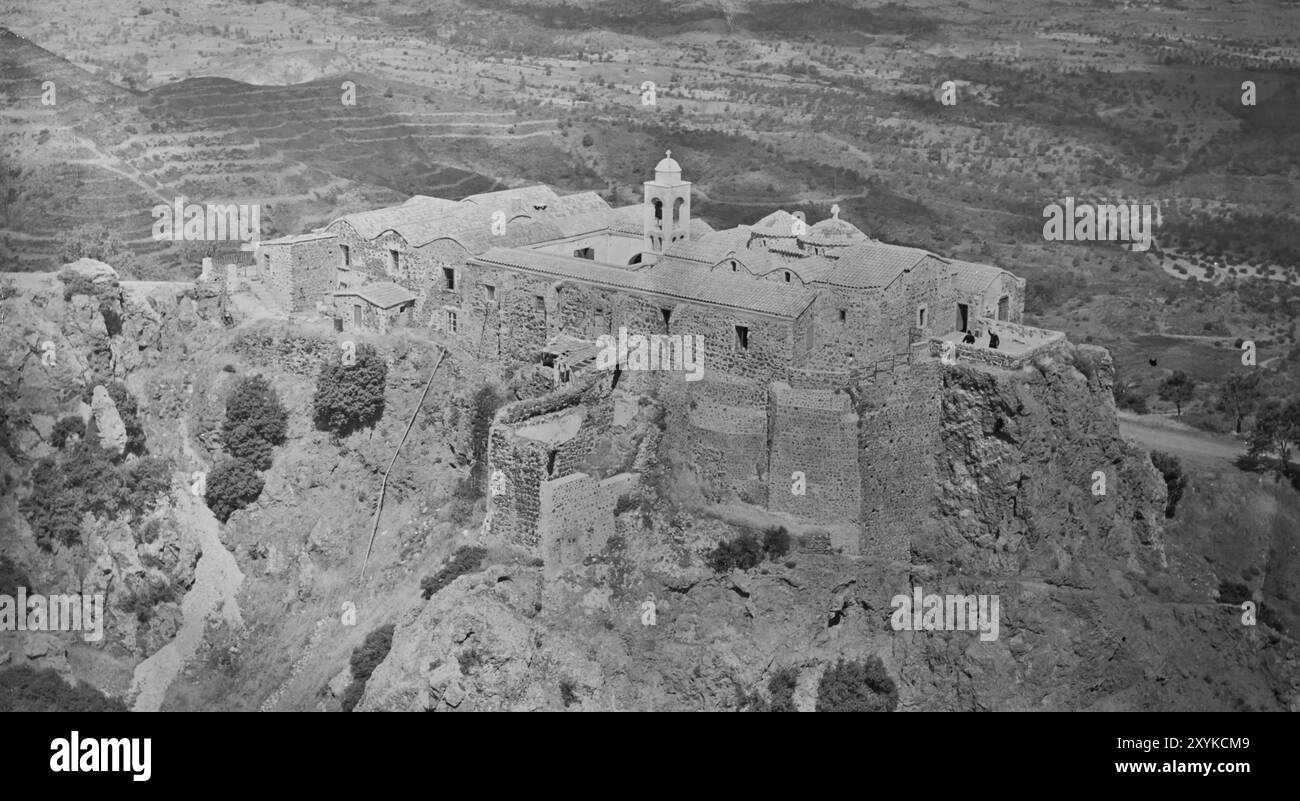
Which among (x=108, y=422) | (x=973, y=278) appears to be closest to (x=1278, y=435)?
(x=973, y=278)

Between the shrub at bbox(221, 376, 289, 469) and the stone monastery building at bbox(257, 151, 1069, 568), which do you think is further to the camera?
the shrub at bbox(221, 376, 289, 469)

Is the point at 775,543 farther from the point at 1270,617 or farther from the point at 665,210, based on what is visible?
the point at 1270,617

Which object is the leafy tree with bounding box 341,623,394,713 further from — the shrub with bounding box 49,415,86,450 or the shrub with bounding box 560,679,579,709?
the shrub with bounding box 49,415,86,450

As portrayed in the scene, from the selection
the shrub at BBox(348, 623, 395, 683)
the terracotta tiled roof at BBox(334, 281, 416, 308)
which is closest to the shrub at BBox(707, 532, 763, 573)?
the shrub at BBox(348, 623, 395, 683)

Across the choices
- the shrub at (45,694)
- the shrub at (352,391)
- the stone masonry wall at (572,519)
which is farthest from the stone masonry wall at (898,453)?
the shrub at (45,694)

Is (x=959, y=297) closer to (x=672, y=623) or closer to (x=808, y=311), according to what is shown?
(x=808, y=311)
